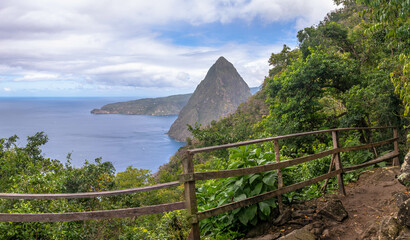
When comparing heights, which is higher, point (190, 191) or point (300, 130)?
point (190, 191)

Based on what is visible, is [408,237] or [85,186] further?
[85,186]

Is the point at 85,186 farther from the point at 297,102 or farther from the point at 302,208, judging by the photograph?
the point at 302,208

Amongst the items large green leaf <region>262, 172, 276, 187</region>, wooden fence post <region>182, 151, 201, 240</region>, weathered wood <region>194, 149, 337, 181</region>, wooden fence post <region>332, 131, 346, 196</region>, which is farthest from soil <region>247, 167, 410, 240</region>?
wooden fence post <region>182, 151, 201, 240</region>

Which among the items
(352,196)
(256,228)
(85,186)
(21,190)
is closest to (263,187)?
(256,228)

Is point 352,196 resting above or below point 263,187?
below

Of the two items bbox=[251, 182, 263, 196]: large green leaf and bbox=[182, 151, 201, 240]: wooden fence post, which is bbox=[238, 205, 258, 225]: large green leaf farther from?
bbox=[182, 151, 201, 240]: wooden fence post

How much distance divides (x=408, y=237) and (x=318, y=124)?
9381mm

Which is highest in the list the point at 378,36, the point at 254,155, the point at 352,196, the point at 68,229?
the point at 378,36

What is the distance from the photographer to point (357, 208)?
4125 mm

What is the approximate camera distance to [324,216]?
366 cm

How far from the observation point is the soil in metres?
3.37

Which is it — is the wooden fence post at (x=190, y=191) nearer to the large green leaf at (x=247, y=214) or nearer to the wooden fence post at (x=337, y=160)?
the large green leaf at (x=247, y=214)

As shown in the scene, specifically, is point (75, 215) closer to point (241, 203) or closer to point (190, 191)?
point (190, 191)

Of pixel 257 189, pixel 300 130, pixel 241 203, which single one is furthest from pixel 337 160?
pixel 300 130
